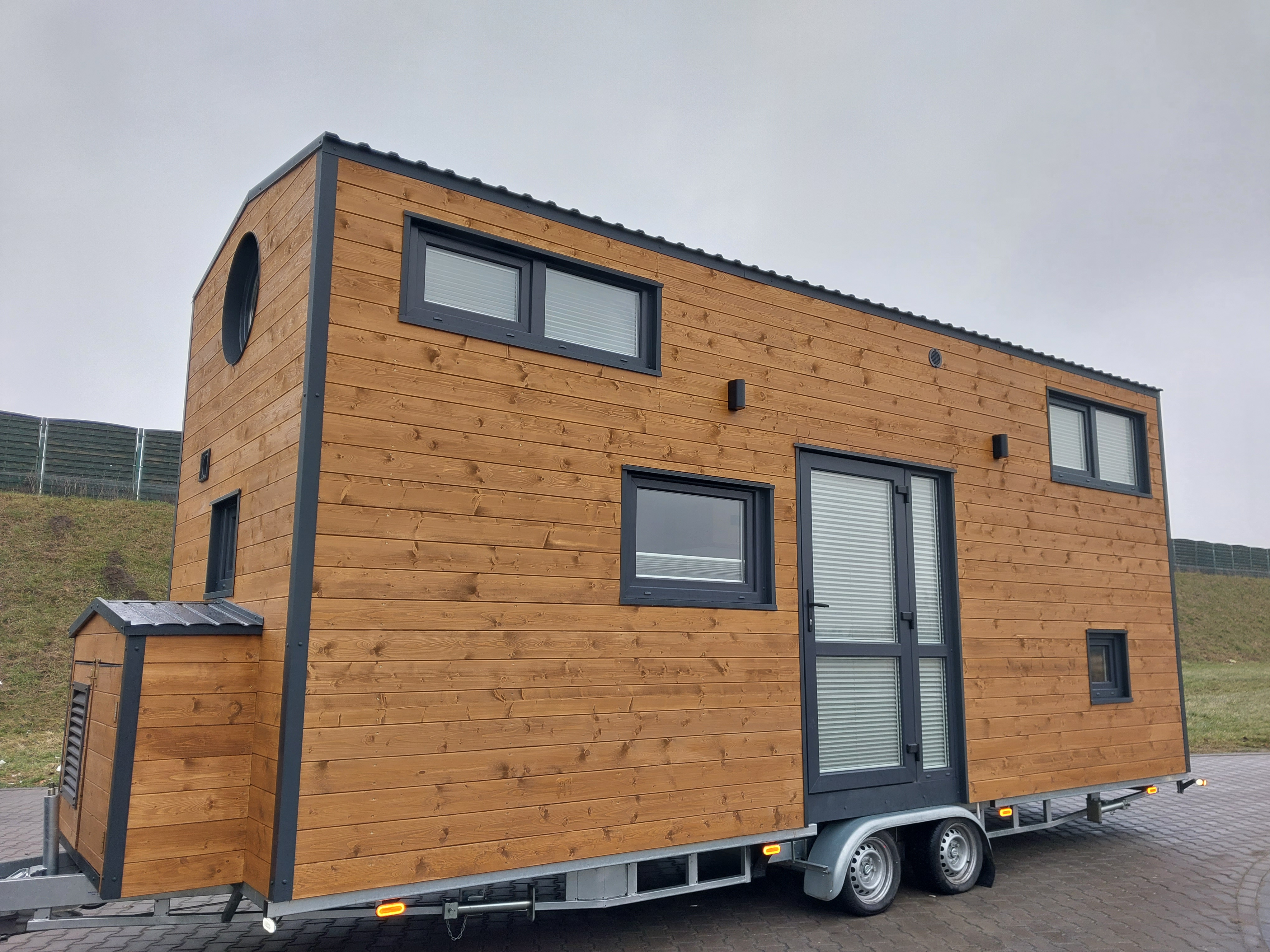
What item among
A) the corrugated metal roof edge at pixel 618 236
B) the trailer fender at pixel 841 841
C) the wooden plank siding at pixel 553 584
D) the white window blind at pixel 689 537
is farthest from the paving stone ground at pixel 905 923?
the corrugated metal roof edge at pixel 618 236

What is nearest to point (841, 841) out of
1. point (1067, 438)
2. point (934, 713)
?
point (934, 713)

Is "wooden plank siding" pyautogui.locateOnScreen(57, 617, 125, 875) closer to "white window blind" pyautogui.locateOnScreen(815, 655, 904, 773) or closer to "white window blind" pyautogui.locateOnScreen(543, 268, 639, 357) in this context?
"white window blind" pyautogui.locateOnScreen(543, 268, 639, 357)

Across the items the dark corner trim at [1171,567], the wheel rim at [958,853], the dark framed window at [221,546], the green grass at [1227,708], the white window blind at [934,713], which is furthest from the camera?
the green grass at [1227,708]

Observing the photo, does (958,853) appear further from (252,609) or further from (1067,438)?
(252,609)

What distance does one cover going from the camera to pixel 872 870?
576 centimetres

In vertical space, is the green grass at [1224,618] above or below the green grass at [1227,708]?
above

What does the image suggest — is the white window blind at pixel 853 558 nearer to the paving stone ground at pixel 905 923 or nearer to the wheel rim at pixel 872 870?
the wheel rim at pixel 872 870

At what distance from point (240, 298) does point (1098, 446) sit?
7.51m

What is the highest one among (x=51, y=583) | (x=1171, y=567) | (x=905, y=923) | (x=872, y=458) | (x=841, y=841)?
(x=872, y=458)

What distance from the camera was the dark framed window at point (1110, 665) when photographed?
7.60m

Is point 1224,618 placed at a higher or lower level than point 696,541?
higher

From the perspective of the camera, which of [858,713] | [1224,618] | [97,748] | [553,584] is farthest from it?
[1224,618]

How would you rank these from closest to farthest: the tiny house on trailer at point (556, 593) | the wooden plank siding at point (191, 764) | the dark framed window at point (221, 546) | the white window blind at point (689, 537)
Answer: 1. the wooden plank siding at point (191, 764)
2. the tiny house on trailer at point (556, 593)
3. the white window blind at point (689, 537)
4. the dark framed window at point (221, 546)

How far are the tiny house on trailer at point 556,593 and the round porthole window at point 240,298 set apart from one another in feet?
0.09
